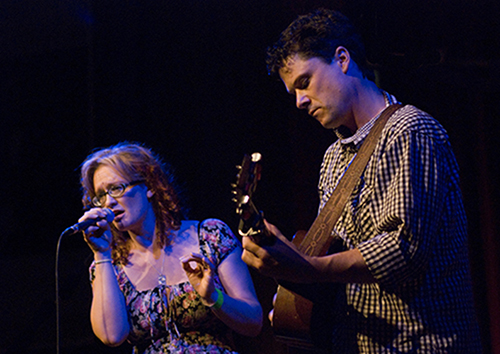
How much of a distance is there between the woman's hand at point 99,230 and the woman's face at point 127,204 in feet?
0.50

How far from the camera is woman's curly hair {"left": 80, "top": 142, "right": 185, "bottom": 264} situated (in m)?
2.66

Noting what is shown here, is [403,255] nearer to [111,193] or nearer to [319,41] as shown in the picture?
[319,41]

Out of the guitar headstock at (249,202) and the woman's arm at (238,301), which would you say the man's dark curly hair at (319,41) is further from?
the woman's arm at (238,301)

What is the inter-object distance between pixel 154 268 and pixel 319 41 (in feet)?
4.84

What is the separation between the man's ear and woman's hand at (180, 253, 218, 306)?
3.17 ft

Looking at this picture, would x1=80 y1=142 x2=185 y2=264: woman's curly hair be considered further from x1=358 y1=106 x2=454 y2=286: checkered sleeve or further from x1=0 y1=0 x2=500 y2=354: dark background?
x1=358 y1=106 x2=454 y2=286: checkered sleeve

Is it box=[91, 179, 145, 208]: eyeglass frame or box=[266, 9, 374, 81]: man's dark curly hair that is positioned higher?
box=[266, 9, 374, 81]: man's dark curly hair

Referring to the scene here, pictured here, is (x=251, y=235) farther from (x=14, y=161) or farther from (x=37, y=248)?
(x=14, y=161)

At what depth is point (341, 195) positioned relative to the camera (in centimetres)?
168

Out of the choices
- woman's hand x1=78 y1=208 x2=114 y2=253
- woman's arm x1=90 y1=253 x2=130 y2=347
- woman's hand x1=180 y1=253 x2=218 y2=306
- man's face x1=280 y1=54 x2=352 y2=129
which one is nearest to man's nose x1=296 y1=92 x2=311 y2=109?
man's face x1=280 y1=54 x2=352 y2=129

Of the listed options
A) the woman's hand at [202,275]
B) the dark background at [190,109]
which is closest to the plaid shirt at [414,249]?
the woman's hand at [202,275]

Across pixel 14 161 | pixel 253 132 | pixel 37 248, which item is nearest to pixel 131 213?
pixel 253 132

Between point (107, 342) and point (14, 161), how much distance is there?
2450 mm

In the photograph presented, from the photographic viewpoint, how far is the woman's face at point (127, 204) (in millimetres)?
2543
